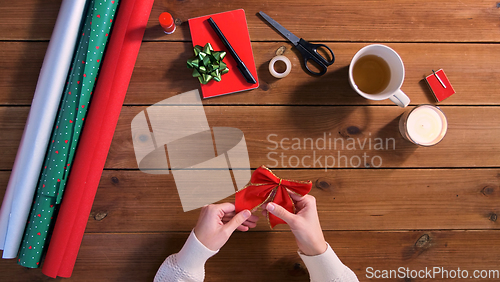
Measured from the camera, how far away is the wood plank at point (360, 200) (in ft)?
2.48

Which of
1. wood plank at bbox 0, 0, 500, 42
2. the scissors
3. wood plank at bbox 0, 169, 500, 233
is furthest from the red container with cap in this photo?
wood plank at bbox 0, 169, 500, 233

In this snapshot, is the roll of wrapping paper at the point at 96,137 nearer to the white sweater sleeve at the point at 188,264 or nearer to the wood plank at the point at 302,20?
the wood plank at the point at 302,20

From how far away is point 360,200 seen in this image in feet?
2.50

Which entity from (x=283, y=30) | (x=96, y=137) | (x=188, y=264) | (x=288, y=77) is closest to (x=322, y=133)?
(x=288, y=77)

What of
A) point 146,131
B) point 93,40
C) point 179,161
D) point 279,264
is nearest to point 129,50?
point 93,40

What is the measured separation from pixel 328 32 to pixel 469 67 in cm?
40

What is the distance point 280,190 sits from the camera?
→ 648 millimetres

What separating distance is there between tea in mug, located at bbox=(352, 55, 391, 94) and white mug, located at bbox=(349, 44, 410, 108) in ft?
0.05

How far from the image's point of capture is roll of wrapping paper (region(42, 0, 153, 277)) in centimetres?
70

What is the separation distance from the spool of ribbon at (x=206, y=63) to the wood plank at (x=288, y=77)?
0.16 feet

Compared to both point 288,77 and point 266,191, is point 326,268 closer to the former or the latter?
point 266,191

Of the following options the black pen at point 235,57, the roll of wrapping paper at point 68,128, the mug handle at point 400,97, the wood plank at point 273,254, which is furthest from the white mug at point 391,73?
the roll of wrapping paper at point 68,128

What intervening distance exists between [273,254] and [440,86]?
2.12 ft

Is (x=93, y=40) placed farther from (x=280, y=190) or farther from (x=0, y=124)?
(x=280, y=190)
